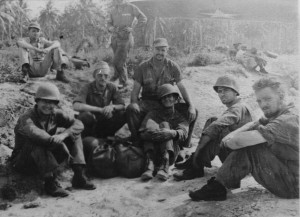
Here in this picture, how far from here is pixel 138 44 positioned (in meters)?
17.2

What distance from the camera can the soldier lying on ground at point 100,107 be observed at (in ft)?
18.3

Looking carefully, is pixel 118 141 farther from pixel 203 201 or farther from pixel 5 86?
pixel 5 86

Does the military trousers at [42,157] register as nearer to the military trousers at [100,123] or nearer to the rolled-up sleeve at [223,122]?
the military trousers at [100,123]

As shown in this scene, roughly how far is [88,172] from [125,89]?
3.69m

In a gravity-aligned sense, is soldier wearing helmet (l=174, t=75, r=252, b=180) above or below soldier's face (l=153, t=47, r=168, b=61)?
below

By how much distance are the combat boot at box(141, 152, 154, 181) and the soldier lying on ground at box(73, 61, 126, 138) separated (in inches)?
37.0

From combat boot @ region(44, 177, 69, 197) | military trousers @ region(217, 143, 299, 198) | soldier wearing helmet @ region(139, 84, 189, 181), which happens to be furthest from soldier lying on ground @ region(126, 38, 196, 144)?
military trousers @ region(217, 143, 299, 198)

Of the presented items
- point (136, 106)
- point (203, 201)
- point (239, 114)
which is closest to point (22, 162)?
point (136, 106)

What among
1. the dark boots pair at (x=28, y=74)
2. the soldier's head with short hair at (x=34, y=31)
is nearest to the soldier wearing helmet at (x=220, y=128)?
the dark boots pair at (x=28, y=74)

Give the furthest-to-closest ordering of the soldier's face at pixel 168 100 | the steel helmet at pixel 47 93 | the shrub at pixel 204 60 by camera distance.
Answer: the shrub at pixel 204 60, the soldier's face at pixel 168 100, the steel helmet at pixel 47 93

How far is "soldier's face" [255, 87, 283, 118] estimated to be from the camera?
3630mm

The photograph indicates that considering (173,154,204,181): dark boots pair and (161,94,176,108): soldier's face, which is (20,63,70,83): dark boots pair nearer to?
(161,94,176,108): soldier's face

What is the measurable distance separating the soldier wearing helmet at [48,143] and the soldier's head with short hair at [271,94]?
242 cm

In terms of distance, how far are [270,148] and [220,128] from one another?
97 centimetres
